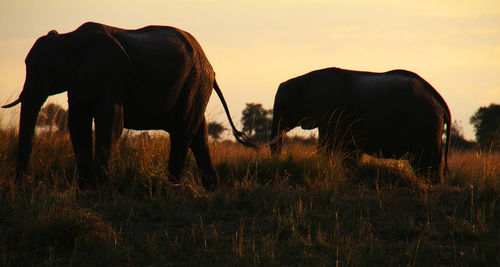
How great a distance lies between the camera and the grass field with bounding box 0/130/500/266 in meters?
4.65

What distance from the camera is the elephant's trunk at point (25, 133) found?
6191 millimetres

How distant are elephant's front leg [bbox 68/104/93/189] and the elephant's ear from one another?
0.22 meters

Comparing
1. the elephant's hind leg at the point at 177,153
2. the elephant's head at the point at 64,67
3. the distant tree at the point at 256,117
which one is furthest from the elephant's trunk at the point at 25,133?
the distant tree at the point at 256,117

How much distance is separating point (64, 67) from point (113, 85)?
20.6 inches

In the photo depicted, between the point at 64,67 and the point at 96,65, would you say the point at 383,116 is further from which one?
the point at 64,67

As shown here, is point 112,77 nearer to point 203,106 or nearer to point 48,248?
point 203,106

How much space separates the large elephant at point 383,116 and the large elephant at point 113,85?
2.06 meters

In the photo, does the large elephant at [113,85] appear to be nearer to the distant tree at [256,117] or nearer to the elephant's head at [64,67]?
the elephant's head at [64,67]

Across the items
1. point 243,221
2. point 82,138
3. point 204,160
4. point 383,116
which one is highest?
point 383,116

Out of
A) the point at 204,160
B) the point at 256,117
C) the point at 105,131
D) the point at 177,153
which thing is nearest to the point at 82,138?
the point at 105,131

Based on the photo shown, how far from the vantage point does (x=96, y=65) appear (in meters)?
6.49

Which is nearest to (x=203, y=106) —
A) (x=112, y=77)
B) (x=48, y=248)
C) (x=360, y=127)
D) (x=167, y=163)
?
(x=167, y=163)

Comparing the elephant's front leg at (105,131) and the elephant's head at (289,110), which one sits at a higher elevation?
the elephant's head at (289,110)

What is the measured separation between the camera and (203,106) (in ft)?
25.3
